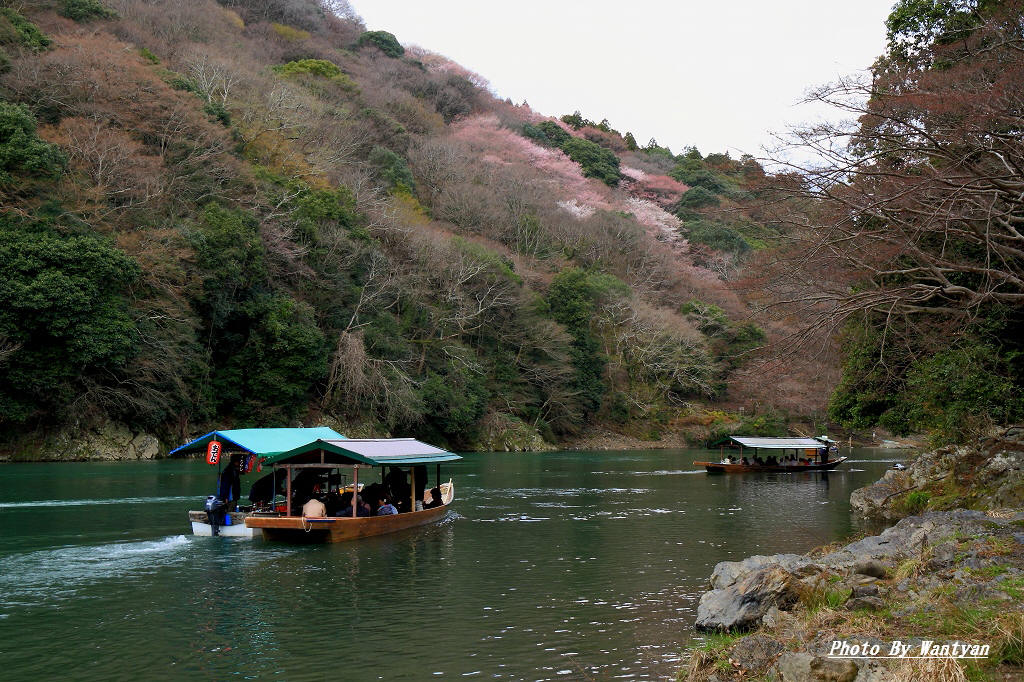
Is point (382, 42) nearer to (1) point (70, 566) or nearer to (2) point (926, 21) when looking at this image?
(2) point (926, 21)

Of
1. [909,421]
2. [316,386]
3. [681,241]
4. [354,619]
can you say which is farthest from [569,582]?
[681,241]

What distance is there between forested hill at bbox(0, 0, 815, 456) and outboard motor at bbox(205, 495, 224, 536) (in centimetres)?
1351

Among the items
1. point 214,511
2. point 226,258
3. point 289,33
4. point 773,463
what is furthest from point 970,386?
point 289,33

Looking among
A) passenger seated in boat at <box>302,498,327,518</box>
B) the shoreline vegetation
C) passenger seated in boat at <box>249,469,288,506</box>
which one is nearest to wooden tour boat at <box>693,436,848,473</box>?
the shoreline vegetation

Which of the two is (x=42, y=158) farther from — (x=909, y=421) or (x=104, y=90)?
(x=909, y=421)

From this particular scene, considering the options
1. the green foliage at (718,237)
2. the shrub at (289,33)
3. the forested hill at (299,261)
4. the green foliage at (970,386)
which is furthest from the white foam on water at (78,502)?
the shrub at (289,33)

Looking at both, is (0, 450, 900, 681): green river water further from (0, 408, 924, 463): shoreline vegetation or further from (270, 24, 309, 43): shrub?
(270, 24, 309, 43): shrub

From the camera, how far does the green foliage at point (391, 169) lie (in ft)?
225

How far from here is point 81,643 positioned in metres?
11.4

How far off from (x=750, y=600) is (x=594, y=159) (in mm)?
93981

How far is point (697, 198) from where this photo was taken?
97188 mm

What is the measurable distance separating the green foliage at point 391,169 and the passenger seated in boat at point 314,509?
5045 centimetres

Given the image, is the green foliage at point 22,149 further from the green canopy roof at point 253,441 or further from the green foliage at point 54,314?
the green canopy roof at point 253,441

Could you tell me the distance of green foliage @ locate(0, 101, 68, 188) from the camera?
114 feet
